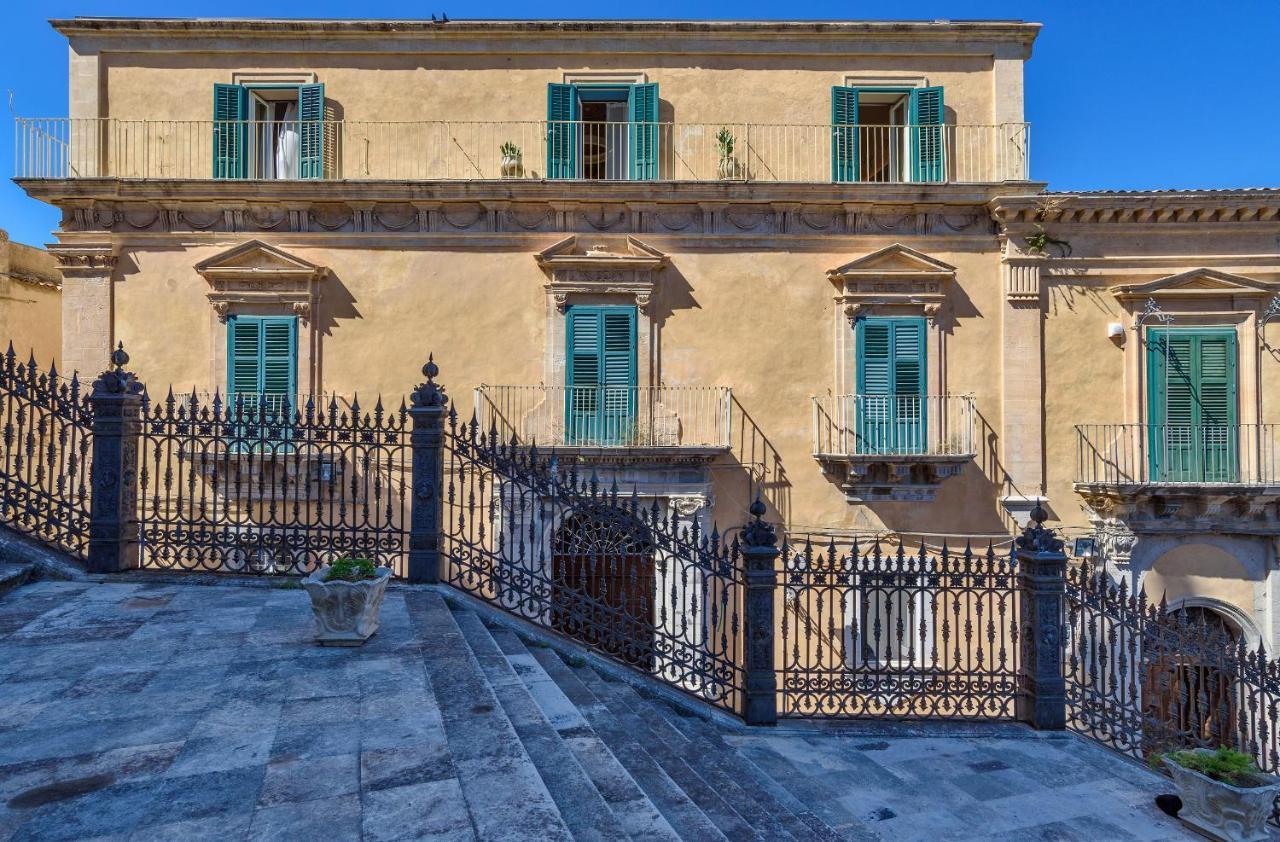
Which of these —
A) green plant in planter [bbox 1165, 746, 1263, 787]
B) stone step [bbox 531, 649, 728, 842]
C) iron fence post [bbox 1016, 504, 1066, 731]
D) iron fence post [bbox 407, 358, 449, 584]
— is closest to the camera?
stone step [bbox 531, 649, 728, 842]

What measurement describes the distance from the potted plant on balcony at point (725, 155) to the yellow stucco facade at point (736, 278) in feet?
1.23

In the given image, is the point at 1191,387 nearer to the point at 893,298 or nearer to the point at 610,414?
the point at 893,298

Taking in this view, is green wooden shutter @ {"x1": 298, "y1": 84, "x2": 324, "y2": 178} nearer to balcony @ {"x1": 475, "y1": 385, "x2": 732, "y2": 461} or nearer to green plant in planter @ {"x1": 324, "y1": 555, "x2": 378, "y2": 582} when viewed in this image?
balcony @ {"x1": 475, "y1": 385, "x2": 732, "y2": 461}

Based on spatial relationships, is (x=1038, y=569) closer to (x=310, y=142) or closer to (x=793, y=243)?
(x=793, y=243)

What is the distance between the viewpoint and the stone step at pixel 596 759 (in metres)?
3.37

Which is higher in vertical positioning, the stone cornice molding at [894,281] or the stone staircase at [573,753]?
the stone cornice molding at [894,281]

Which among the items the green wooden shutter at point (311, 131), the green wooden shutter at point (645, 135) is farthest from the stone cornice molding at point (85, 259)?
the green wooden shutter at point (645, 135)

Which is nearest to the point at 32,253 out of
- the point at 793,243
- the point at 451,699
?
the point at 793,243

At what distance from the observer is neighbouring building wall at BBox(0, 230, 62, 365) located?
1634cm

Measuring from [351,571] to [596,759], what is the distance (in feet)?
8.85

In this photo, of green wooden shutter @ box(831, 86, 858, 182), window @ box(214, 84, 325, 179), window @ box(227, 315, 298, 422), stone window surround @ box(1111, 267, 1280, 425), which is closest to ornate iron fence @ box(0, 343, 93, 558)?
window @ box(227, 315, 298, 422)

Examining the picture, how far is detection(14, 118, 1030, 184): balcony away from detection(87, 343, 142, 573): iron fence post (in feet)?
23.1

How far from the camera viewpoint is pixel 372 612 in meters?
5.66

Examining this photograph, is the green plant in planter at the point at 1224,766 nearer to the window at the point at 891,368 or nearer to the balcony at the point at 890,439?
the balcony at the point at 890,439
